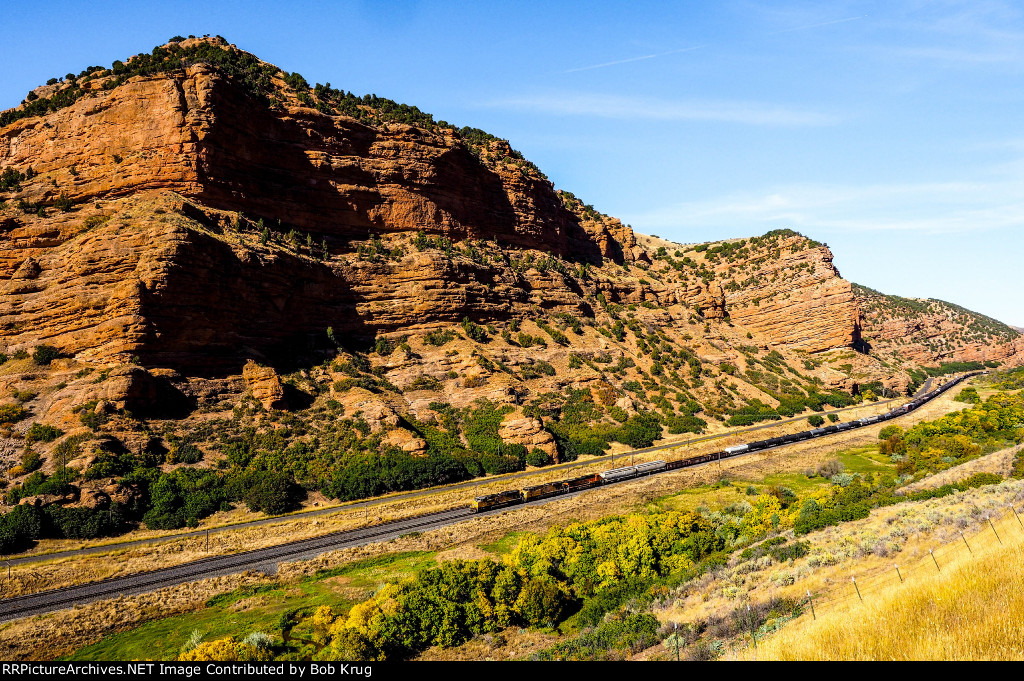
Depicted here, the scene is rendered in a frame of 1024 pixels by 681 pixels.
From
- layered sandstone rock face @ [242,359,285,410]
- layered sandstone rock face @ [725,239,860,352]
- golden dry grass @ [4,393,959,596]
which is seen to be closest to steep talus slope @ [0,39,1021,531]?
layered sandstone rock face @ [242,359,285,410]

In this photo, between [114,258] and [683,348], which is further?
[683,348]

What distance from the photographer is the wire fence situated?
13.4 m

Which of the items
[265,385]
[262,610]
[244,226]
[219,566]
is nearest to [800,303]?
[265,385]

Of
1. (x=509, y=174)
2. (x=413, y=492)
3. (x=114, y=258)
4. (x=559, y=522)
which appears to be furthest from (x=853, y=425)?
(x=114, y=258)

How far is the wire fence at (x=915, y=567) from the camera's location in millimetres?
13414

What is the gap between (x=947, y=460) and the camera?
126ft

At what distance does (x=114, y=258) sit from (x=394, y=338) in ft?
→ 92.5

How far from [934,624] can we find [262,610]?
24.2m

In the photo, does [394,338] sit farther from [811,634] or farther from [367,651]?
[811,634]

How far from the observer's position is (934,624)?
29.5 feet

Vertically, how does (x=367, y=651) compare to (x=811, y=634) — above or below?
below

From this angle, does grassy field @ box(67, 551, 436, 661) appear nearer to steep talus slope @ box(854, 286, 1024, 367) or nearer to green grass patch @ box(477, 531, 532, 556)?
green grass patch @ box(477, 531, 532, 556)

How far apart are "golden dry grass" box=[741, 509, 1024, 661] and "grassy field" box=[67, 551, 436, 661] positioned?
1758cm

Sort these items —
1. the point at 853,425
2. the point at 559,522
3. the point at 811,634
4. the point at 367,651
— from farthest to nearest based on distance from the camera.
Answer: the point at 853,425 < the point at 559,522 < the point at 367,651 < the point at 811,634
